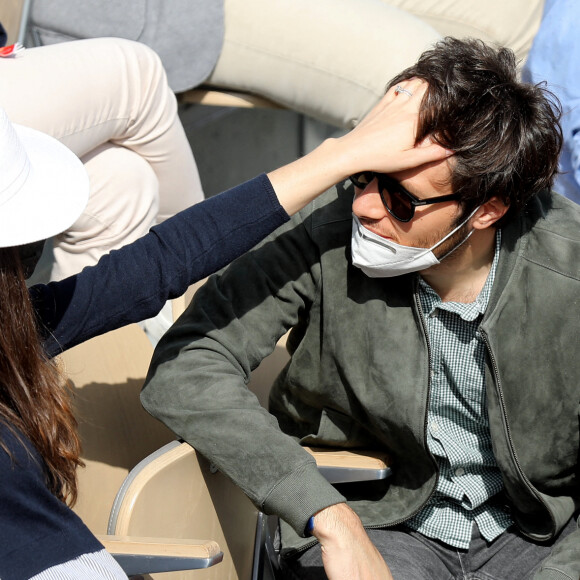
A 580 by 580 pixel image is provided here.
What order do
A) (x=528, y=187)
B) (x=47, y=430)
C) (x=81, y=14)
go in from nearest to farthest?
(x=47, y=430) → (x=528, y=187) → (x=81, y=14)

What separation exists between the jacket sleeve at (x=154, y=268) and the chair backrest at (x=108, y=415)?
30cm

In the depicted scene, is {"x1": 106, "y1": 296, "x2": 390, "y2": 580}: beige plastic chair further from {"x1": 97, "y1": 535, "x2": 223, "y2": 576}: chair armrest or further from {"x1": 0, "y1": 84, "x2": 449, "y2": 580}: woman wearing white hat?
{"x1": 0, "y1": 84, "x2": 449, "y2": 580}: woman wearing white hat

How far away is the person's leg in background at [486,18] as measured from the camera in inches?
146

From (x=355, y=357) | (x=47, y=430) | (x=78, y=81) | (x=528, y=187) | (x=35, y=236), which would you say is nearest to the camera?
(x=35, y=236)

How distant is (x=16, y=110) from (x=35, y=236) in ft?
3.51

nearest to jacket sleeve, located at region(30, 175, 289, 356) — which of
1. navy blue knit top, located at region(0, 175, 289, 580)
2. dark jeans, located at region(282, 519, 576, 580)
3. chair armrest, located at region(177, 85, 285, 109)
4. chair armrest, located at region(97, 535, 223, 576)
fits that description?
navy blue knit top, located at region(0, 175, 289, 580)

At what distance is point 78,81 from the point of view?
2670 millimetres

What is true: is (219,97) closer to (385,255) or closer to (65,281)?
(385,255)

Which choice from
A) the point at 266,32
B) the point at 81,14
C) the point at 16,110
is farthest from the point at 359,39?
the point at 16,110

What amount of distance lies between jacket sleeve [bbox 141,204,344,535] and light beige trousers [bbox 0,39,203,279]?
2.52 feet

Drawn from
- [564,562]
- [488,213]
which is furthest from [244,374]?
[564,562]

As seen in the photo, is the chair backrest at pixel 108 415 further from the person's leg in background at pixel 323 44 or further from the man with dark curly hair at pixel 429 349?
the person's leg in background at pixel 323 44

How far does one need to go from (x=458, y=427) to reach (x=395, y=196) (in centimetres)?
60

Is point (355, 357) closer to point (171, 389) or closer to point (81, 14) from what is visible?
point (171, 389)
